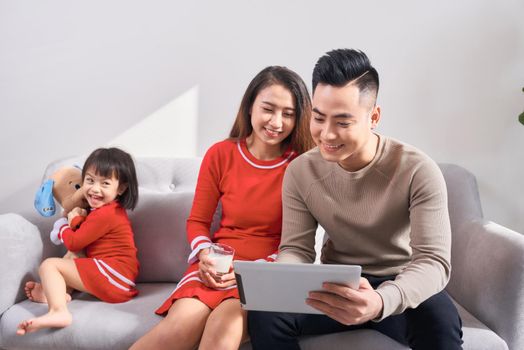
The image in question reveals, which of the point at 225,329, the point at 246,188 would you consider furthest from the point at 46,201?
the point at 225,329

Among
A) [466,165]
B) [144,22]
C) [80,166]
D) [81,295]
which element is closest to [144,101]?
[144,22]

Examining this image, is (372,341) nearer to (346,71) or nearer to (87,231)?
(346,71)

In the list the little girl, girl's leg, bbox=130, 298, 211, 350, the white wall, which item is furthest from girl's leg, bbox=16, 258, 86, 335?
the white wall

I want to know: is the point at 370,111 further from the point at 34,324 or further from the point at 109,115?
the point at 109,115

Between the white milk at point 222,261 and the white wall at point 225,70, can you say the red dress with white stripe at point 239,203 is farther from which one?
the white wall at point 225,70

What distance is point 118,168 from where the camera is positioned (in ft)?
6.84

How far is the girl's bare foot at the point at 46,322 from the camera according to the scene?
1750 mm

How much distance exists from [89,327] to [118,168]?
56cm

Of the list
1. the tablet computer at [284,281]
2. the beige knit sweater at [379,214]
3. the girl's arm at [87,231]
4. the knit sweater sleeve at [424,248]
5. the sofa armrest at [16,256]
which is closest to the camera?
the tablet computer at [284,281]

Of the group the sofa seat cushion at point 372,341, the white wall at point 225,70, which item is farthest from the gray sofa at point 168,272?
the white wall at point 225,70

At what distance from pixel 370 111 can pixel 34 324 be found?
1118mm

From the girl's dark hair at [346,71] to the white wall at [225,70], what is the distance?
0.97m

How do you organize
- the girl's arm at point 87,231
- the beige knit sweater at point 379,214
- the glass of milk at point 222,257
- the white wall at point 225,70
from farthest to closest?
the white wall at point 225,70 → the girl's arm at point 87,231 → the glass of milk at point 222,257 → the beige knit sweater at point 379,214

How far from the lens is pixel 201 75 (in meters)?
2.63
